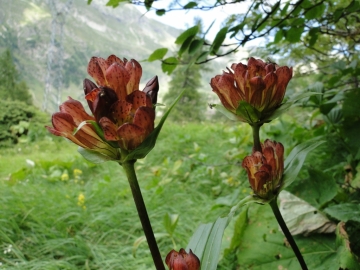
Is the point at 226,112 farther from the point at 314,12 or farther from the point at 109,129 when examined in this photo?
the point at 314,12

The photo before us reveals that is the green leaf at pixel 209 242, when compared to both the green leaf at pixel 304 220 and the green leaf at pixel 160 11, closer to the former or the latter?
the green leaf at pixel 304 220

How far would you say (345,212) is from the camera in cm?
73

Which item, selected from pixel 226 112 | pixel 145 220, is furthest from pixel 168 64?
pixel 145 220

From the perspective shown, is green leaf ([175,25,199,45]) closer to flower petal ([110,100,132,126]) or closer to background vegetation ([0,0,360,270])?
background vegetation ([0,0,360,270])

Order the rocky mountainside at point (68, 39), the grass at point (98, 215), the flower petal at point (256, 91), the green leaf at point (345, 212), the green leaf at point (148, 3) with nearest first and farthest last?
the flower petal at point (256, 91), the green leaf at point (345, 212), the green leaf at point (148, 3), the grass at point (98, 215), the rocky mountainside at point (68, 39)

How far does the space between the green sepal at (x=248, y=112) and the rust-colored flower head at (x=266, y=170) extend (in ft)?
0.19

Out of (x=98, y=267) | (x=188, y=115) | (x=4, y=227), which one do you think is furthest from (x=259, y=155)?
(x=188, y=115)

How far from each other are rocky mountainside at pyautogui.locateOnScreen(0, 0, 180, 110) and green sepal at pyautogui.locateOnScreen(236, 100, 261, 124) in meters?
54.9

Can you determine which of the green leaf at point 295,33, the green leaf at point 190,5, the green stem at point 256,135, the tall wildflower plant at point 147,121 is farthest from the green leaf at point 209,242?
the green leaf at point 295,33

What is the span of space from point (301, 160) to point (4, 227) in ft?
5.24

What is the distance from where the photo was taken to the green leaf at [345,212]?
0.71m

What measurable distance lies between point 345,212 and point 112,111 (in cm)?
62

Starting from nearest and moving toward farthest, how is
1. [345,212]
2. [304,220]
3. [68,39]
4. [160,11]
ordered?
1. [345,212]
2. [304,220]
3. [160,11]
4. [68,39]

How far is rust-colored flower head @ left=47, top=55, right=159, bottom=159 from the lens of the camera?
405mm
